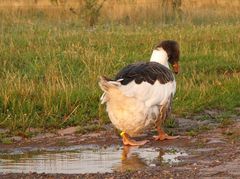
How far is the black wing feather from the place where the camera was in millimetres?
8047

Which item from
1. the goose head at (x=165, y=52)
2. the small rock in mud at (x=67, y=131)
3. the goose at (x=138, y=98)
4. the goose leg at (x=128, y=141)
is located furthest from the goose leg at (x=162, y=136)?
the small rock in mud at (x=67, y=131)

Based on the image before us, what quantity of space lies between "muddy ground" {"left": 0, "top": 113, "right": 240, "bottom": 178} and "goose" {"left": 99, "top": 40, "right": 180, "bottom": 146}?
31 centimetres

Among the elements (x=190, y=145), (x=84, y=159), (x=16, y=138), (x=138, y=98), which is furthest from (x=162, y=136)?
(x=16, y=138)

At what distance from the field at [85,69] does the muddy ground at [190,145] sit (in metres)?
0.43

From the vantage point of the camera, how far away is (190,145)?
8359 millimetres

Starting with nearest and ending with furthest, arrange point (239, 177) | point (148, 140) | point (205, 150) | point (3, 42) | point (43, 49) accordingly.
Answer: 1. point (239, 177)
2. point (205, 150)
3. point (148, 140)
4. point (43, 49)
5. point (3, 42)

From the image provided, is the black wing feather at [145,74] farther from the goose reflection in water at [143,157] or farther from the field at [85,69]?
the field at [85,69]

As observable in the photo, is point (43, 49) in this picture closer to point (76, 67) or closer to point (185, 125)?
point (76, 67)

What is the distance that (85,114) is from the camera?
32.2 ft

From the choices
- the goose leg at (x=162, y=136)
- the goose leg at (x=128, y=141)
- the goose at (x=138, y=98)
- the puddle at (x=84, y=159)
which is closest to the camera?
the puddle at (x=84, y=159)

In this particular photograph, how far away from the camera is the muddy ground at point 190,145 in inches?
252

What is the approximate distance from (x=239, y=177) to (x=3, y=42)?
10894 millimetres

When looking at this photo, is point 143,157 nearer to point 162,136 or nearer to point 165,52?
point 162,136

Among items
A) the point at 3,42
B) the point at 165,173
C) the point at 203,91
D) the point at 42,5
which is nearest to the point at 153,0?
the point at 42,5
